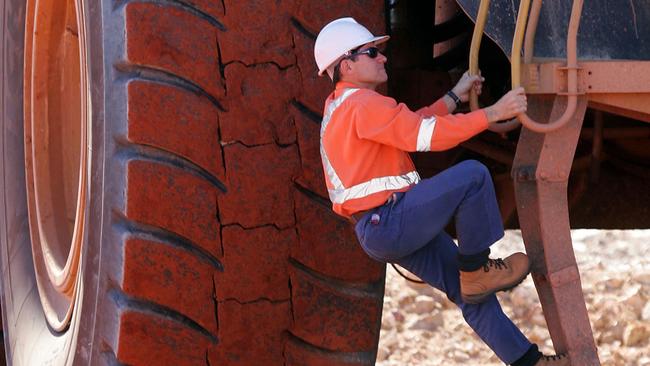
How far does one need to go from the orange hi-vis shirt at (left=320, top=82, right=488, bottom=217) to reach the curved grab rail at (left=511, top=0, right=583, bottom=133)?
0.17 m

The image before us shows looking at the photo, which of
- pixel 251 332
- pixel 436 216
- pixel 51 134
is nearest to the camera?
pixel 436 216

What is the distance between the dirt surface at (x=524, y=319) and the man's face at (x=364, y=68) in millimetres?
2761

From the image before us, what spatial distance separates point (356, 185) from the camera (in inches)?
109

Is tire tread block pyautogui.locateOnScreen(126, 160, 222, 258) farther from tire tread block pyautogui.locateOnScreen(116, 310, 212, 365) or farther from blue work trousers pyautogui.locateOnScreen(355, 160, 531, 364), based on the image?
blue work trousers pyautogui.locateOnScreen(355, 160, 531, 364)

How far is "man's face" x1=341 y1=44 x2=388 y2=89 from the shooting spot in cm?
278

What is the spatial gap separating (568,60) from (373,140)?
44 centimetres

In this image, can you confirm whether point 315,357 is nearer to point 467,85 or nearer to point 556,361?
point 556,361

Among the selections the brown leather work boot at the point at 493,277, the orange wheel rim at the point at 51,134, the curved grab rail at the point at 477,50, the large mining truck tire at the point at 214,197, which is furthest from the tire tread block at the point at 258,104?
the orange wheel rim at the point at 51,134

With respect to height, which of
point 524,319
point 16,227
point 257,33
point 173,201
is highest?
point 257,33

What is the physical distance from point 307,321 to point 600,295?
11.2ft

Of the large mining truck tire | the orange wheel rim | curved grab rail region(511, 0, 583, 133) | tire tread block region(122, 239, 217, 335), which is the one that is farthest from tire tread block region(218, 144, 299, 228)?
the orange wheel rim

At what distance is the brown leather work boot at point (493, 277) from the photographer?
8.97 ft

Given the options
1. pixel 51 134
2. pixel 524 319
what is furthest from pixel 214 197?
pixel 524 319

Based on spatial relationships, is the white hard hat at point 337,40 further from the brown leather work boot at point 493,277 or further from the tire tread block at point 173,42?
the brown leather work boot at point 493,277
